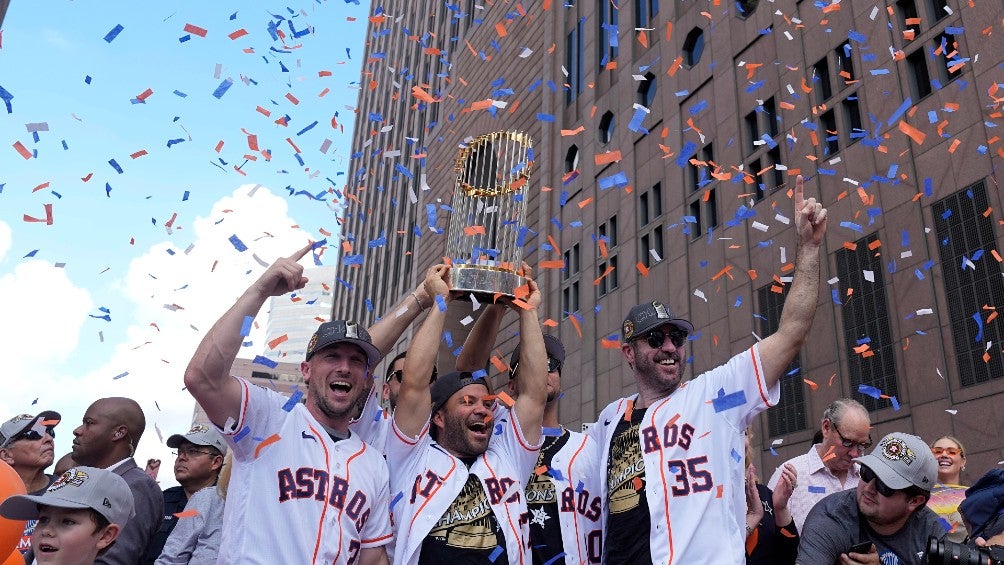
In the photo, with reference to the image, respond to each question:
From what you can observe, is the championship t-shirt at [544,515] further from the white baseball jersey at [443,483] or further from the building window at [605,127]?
the building window at [605,127]

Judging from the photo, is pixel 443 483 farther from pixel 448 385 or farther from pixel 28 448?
pixel 28 448

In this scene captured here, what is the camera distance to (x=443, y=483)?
3.83m

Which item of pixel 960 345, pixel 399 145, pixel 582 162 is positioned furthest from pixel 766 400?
pixel 399 145

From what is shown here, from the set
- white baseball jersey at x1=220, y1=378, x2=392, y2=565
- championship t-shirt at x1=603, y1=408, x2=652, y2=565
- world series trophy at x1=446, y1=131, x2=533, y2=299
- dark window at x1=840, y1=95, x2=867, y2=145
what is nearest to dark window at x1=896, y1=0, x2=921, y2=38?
dark window at x1=840, y1=95, x2=867, y2=145

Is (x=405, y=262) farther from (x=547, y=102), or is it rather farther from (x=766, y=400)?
(x=766, y=400)

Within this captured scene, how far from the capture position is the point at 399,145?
51.5 m

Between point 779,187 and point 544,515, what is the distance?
1596 centimetres

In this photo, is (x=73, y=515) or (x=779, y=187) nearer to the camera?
(x=73, y=515)

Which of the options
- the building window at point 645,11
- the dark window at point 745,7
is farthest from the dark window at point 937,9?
the building window at point 645,11

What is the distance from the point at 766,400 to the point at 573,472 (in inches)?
45.9

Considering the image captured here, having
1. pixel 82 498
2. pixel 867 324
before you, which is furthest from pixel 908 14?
pixel 82 498

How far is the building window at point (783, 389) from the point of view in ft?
55.1

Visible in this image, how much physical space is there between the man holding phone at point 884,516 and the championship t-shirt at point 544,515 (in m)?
1.23

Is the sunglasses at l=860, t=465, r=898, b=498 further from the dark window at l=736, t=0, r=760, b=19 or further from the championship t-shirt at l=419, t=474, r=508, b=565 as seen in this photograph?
the dark window at l=736, t=0, r=760, b=19
